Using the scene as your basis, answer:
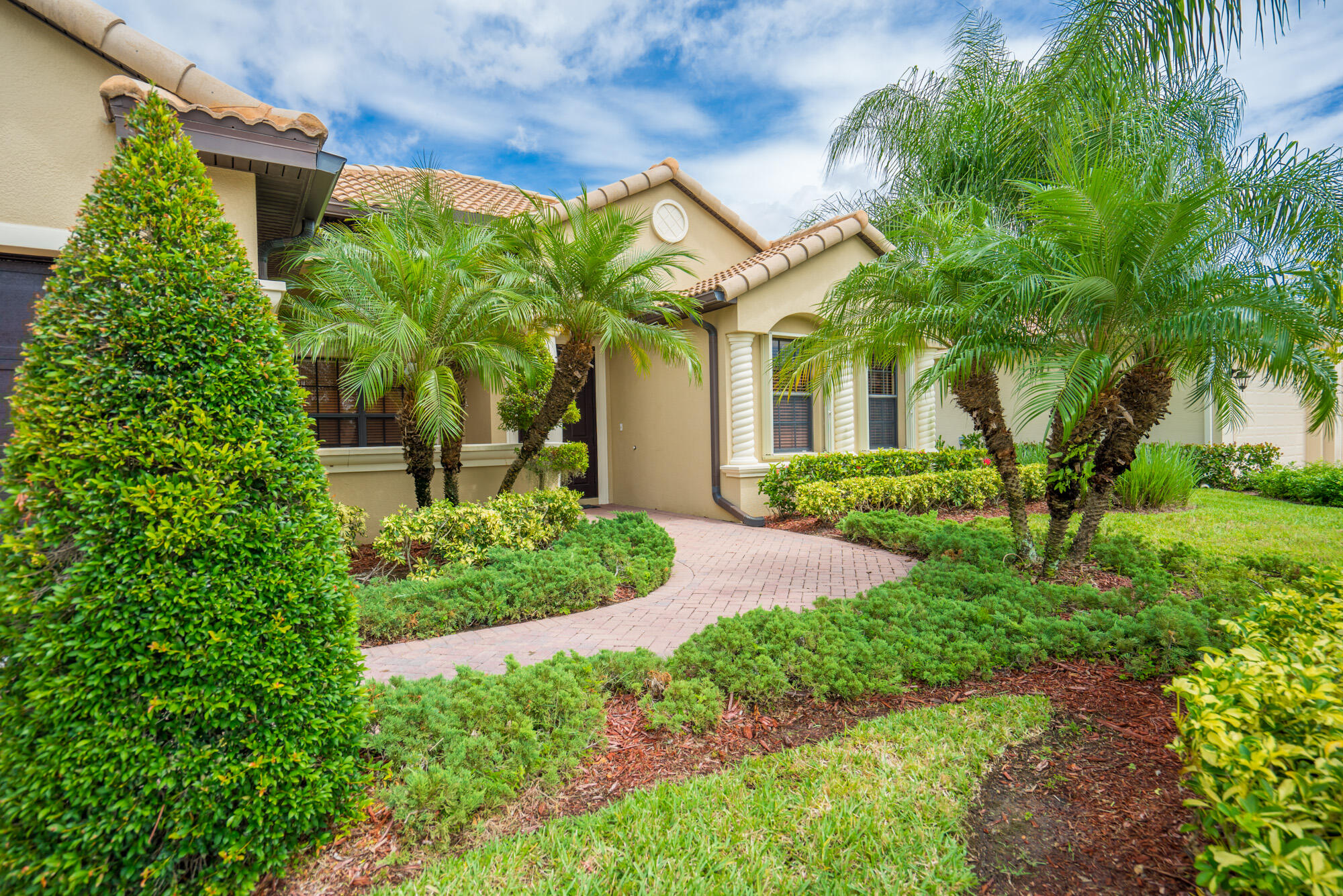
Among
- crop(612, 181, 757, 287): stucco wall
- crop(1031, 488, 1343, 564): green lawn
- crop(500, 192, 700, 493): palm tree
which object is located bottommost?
crop(1031, 488, 1343, 564): green lawn

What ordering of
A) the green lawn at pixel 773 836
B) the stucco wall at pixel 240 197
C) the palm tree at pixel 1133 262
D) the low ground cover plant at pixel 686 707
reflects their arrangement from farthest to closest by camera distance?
1. the stucco wall at pixel 240 197
2. the palm tree at pixel 1133 262
3. the low ground cover plant at pixel 686 707
4. the green lawn at pixel 773 836

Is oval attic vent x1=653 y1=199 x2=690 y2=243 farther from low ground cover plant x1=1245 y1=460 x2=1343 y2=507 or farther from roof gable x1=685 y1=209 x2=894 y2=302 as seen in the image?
low ground cover plant x1=1245 y1=460 x2=1343 y2=507

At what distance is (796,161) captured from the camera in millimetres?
19703

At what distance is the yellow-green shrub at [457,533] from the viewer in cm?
696

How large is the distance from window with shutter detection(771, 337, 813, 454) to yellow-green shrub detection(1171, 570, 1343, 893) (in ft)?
31.0

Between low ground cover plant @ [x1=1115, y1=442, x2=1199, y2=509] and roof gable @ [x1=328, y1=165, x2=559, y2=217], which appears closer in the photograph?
roof gable @ [x1=328, y1=165, x2=559, y2=217]

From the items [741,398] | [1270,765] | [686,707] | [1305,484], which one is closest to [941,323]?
[686,707]

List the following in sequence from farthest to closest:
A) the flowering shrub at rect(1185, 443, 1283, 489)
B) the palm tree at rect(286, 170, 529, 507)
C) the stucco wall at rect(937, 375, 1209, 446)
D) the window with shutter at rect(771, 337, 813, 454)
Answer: the stucco wall at rect(937, 375, 1209, 446), the flowering shrub at rect(1185, 443, 1283, 489), the window with shutter at rect(771, 337, 813, 454), the palm tree at rect(286, 170, 529, 507)

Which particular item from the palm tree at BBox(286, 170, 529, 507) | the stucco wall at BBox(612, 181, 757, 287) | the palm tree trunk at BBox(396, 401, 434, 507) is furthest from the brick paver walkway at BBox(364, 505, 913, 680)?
the stucco wall at BBox(612, 181, 757, 287)

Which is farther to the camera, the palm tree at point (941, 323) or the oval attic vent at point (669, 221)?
the oval attic vent at point (669, 221)

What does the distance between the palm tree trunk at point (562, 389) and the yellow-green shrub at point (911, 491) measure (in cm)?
423

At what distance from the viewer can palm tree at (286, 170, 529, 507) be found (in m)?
6.95

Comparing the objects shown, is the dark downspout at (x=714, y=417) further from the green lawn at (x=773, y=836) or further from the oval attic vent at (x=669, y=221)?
the green lawn at (x=773, y=836)

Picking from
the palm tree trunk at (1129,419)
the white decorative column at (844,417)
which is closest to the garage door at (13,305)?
the palm tree trunk at (1129,419)
